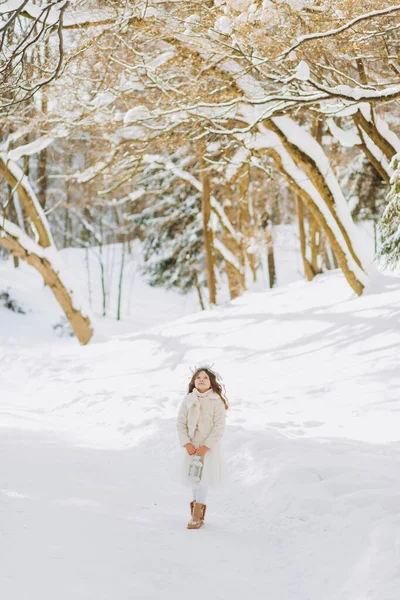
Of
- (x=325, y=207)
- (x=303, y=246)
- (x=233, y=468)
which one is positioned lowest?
(x=233, y=468)

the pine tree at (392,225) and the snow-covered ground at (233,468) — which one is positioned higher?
the pine tree at (392,225)

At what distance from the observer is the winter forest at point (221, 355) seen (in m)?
4.04

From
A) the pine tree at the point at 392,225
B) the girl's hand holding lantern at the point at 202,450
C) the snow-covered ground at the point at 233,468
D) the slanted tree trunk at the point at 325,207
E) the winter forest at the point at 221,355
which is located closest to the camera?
the snow-covered ground at the point at 233,468

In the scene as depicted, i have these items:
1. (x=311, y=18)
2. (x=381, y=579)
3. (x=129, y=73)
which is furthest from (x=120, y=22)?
(x=381, y=579)

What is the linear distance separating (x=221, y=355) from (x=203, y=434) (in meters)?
6.89

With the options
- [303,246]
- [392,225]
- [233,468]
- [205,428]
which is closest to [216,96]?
[392,225]

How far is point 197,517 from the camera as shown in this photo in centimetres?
473

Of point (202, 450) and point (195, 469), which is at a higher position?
point (202, 450)

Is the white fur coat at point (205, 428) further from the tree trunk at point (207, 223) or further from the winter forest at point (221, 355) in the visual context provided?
the tree trunk at point (207, 223)

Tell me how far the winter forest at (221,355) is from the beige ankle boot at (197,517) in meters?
0.15

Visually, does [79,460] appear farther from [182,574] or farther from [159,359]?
[159,359]

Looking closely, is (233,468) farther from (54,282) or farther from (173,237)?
(173,237)

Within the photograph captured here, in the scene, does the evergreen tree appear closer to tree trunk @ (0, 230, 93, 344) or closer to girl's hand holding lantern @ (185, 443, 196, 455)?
tree trunk @ (0, 230, 93, 344)

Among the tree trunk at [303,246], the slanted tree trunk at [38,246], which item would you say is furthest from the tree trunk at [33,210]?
the tree trunk at [303,246]
